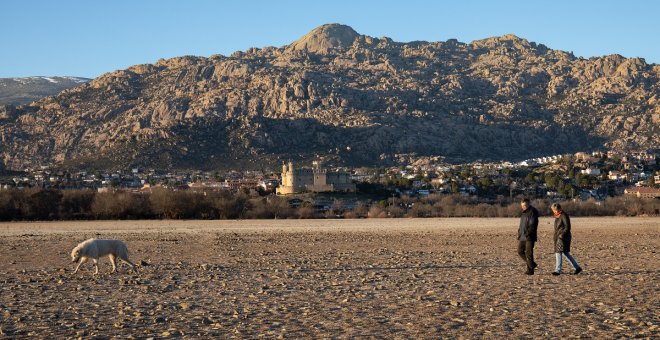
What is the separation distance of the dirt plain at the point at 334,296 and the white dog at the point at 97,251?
33 centimetres

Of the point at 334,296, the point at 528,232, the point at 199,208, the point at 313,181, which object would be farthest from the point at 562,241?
the point at 313,181

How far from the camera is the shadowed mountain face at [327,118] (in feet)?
430

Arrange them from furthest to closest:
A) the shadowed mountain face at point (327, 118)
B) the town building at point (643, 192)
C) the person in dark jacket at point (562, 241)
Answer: the shadowed mountain face at point (327, 118) → the town building at point (643, 192) → the person in dark jacket at point (562, 241)

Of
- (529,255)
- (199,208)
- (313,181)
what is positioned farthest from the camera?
(313,181)

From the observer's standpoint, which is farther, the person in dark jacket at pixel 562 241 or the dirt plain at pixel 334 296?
the person in dark jacket at pixel 562 241

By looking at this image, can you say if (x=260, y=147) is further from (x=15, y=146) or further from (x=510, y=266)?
(x=510, y=266)

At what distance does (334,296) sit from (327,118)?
459ft

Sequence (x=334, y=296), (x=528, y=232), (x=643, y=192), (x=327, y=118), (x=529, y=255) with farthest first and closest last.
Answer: (x=327, y=118) → (x=643, y=192) → (x=528, y=232) → (x=529, y=255) → (x=334, y=296)

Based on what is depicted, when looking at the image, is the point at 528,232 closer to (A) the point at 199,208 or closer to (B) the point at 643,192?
(A) the point at 199,208

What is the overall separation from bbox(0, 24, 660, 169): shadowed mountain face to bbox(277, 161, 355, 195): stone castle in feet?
78.6

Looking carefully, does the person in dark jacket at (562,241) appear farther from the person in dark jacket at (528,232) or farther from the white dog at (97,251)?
the white dog at (97,251)

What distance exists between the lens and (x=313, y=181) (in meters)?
98.9

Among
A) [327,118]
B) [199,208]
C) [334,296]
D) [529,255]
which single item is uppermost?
[327,118]

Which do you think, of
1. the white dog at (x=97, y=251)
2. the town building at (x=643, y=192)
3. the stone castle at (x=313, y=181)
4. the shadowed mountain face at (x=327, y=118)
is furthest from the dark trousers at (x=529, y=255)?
the shadowed mountain face at (x=327, y=118)
